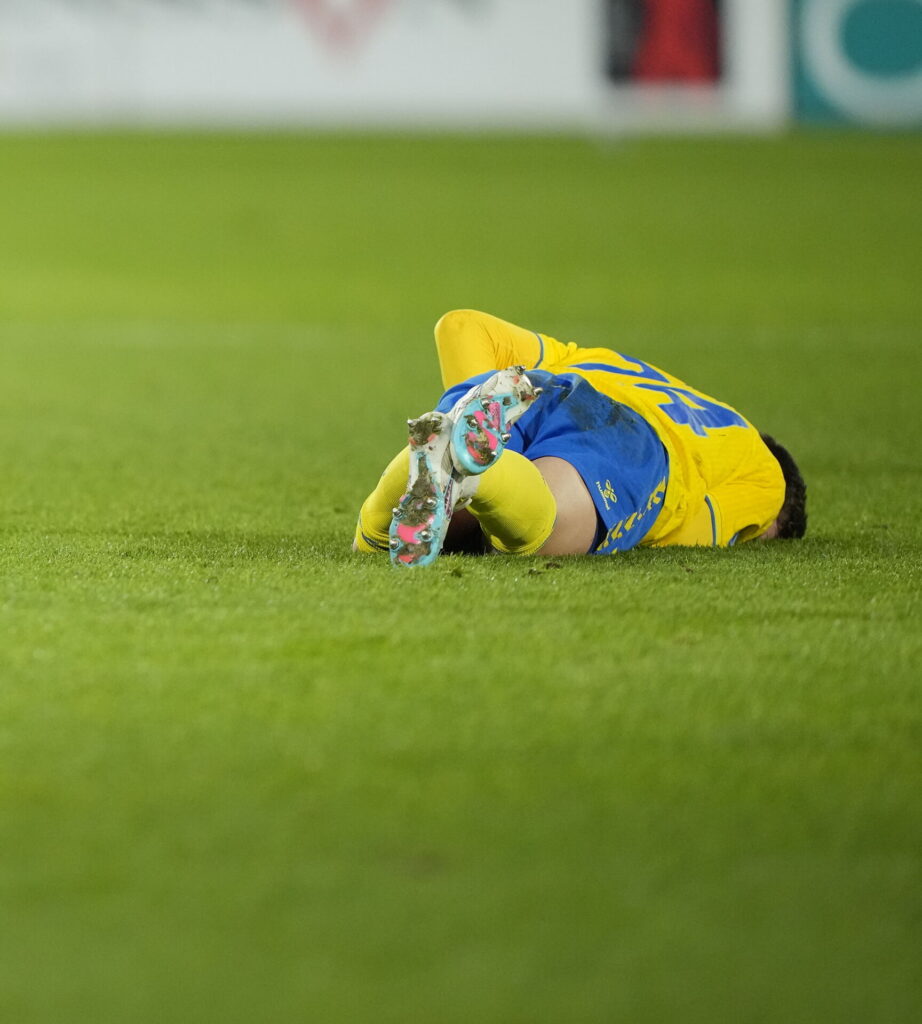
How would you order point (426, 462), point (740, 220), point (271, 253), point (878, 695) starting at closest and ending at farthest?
1. point (878, 695)
2. point (426, 462)
3. point (271, 253)
4. point (740, 220)

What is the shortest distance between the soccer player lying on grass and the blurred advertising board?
1044 cm

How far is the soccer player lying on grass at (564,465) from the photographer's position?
8.31 ft

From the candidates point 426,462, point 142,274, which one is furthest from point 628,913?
point 142,274

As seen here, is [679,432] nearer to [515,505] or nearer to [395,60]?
[515,505]

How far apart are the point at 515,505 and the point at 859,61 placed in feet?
37.4

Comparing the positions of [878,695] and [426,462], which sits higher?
[426,462]

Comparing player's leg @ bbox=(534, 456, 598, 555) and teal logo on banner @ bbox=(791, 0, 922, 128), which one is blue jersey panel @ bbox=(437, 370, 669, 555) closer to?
player's leg @ bbox=(534, 456, 598, 555)

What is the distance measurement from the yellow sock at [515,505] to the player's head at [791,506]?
0.56m

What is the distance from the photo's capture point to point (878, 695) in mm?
2158

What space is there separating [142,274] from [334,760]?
676 centimetres

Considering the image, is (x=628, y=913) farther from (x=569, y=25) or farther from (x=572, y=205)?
(x=569, y=25)

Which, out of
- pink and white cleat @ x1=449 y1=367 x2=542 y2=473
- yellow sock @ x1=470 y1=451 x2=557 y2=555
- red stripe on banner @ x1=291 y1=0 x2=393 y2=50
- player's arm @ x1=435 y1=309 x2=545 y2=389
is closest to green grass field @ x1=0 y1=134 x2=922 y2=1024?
yellow sock @ x1=470 y1=451 x2=557 y2=555

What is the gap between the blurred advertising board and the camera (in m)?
13.1

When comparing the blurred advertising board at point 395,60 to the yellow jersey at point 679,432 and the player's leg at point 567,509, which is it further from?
the player's leg at point 567,509
